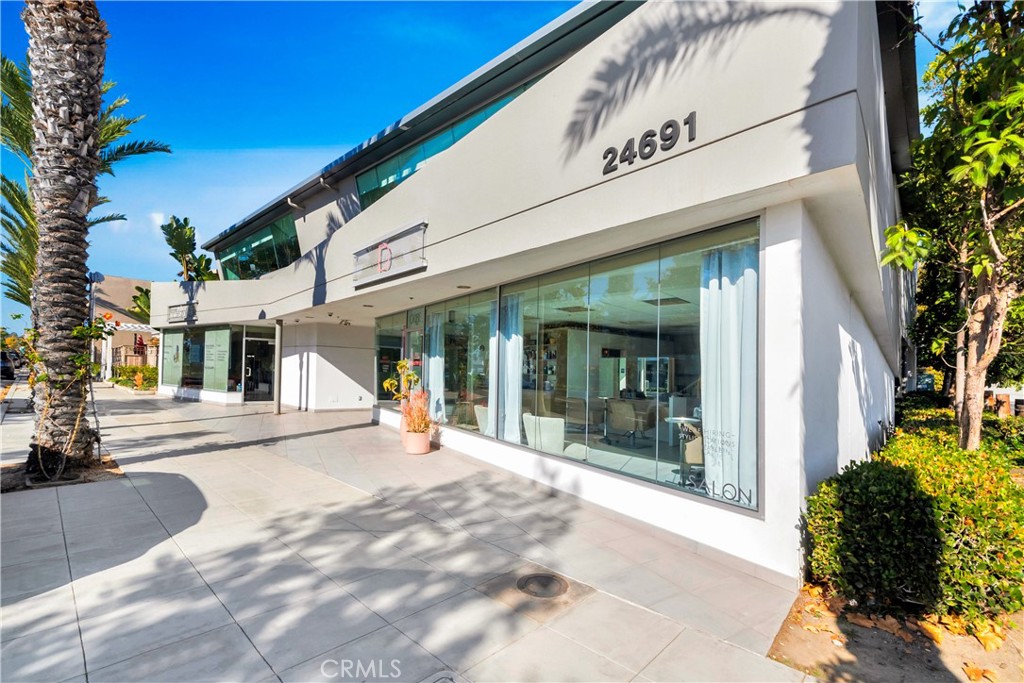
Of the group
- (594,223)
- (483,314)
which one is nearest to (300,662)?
(594,223)

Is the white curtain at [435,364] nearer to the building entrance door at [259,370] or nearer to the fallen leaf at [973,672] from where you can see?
the fallen leaf at [973,672]

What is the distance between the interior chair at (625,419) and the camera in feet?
19.3

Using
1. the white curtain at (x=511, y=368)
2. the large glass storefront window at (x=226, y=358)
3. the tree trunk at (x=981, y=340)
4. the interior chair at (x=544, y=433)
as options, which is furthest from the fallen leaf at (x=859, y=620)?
the large glass storefront window at (x=226, y=358)

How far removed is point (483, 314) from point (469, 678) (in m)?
6.65

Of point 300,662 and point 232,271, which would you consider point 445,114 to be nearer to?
point 300,662

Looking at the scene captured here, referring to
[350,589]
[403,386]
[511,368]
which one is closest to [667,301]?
[511,368]

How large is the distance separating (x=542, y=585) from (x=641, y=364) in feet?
9.23

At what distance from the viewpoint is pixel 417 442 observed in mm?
9281

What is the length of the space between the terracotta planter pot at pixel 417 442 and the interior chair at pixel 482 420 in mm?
1084

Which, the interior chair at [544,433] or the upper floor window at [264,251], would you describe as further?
the upper floor window at [264,251]

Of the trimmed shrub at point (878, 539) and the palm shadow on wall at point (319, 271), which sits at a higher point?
the palm shadow on wall at point (319, 271)

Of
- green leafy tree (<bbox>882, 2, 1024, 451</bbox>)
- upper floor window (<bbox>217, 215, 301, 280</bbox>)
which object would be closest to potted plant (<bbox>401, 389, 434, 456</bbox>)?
green leafy tree (<bbox>882, 2, 1024, 451</bbox>)

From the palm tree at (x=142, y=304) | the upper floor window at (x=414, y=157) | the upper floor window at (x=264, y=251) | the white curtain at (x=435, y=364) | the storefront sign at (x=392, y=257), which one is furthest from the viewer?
the palm tree at (x=142, y=304)

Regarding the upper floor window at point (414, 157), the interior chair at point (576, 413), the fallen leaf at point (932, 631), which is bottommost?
the fallen leaf at point (932, 631)
